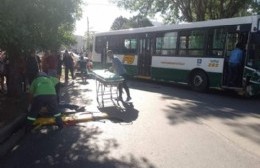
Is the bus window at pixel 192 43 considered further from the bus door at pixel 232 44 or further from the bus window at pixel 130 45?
the bus window at pixel 130 45

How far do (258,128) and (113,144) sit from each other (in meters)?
3.71

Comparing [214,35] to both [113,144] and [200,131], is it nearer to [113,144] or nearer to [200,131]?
[200,131]

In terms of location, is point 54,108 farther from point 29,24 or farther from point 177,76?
point 177,76

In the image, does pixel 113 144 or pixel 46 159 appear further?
pixel 113 144

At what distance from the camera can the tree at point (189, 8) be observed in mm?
29922

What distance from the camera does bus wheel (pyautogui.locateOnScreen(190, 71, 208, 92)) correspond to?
16.3 m

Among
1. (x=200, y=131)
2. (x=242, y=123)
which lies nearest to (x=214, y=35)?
(x=242, y=123)

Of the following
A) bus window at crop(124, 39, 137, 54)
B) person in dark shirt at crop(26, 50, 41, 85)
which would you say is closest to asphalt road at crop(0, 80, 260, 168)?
person in dark shirt at crop(26, 50, 41, 85)

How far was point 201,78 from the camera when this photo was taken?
54.2ft

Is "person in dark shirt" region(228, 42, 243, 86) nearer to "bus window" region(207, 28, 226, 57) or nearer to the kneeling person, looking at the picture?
"bus window" region(207, 28, 226, 57)

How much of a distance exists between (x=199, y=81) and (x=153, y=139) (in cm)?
886

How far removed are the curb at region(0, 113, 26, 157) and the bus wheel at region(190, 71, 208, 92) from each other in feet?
28.3

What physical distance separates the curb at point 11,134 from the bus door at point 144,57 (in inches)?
425

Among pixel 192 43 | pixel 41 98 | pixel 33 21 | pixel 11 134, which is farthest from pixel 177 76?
pixel 11 134
